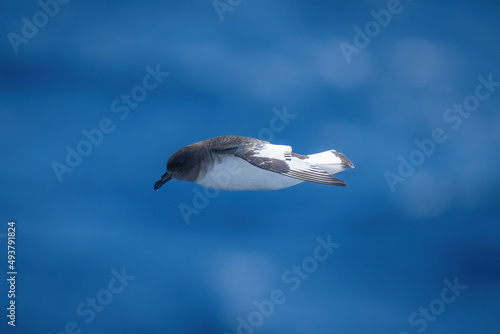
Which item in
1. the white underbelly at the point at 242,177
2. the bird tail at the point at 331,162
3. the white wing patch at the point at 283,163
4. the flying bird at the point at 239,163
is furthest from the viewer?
the bird tail at the point at 331,162

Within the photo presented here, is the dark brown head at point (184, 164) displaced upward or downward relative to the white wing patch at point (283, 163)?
downward

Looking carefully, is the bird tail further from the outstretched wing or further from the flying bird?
the outstretched wing

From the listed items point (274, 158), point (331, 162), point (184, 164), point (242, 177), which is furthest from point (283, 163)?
point (184, 164)

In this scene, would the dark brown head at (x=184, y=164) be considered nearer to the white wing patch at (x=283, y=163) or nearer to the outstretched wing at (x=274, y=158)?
the outstretched wing at (x=274, y=158)

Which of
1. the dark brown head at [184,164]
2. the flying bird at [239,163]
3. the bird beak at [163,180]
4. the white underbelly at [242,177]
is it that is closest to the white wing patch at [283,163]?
the flying bird at [239,163]

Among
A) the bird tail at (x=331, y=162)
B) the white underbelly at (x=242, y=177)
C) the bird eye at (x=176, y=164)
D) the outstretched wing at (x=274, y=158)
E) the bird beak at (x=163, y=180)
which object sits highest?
the bird tail at (x=331, y=162)

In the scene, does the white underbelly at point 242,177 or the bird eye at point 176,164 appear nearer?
the white underbelly at point 242,177

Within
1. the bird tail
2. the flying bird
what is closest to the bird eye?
the flying bird

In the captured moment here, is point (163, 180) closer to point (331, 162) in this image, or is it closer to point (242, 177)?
point (242, 177)

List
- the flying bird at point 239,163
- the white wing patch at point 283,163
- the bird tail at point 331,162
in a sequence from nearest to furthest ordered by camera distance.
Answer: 1. the white wing patch at point 283,163
2. the flying bird at point 239,163
3. the bird tail at point 331,162
